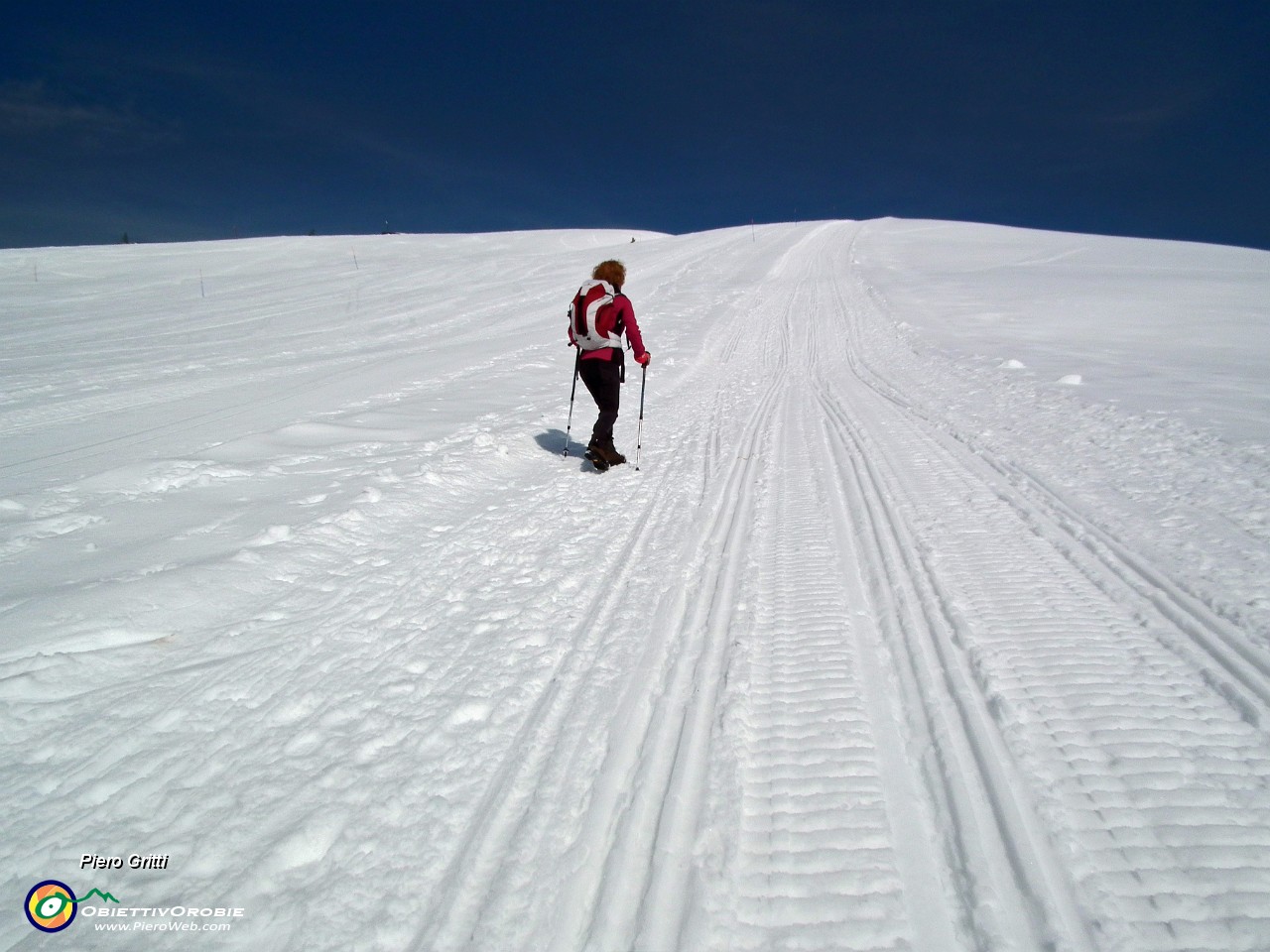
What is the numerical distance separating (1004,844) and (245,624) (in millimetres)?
3547

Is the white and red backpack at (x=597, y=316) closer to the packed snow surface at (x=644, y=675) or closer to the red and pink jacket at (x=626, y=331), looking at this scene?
the red and pink jacket at (x=626, y=331)

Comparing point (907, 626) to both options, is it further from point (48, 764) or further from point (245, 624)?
point (48, 764)

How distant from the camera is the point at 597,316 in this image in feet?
19.0

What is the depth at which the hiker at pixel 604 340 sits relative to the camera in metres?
5.78

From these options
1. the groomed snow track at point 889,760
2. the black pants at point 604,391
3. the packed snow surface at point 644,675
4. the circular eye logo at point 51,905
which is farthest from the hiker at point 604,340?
the circular eye logo at point 51,905

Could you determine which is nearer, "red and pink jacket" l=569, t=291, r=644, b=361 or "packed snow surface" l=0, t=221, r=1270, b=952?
"packed snow surface" l=0, t=221, r=1270, b=952

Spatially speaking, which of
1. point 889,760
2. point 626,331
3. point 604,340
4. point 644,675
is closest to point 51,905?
point 644,675

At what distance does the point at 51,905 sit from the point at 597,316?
199 inches

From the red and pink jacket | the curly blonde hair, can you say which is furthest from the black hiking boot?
the curly blonde hair

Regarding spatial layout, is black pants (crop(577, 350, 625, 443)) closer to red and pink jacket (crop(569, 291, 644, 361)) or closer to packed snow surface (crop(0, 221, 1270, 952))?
red and pink jacket (crop(569, 291, 644, 361))

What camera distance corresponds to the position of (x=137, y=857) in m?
2.03

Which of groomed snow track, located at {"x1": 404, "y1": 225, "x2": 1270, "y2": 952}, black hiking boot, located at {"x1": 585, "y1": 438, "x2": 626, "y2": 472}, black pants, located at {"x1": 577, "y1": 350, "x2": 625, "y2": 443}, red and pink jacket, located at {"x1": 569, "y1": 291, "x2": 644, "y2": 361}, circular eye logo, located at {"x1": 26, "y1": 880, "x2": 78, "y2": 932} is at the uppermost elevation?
red and pink jacket, located at {"x1": 569, "y1": 291, "x2": 644, "y2": 361}

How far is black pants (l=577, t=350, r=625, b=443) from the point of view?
19.2 ft

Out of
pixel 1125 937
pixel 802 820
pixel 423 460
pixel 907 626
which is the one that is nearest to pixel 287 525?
pixel 423 460
